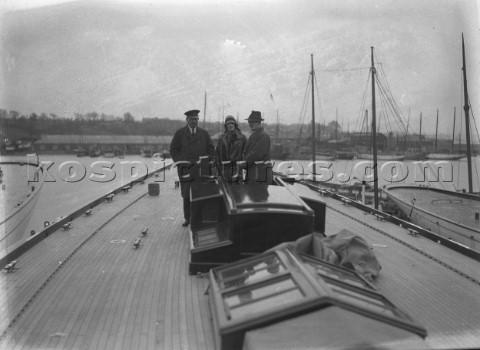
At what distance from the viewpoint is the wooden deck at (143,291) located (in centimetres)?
365

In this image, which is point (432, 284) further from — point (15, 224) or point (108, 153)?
point (108, 153)

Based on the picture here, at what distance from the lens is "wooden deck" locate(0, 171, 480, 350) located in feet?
12.0

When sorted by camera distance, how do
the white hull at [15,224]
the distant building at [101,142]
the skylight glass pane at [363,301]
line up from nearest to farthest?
the skylight glass pane at [363,301] → the white hull at [15,224] → the distant building at [101,142]

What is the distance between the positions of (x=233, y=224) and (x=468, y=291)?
99.4 inches

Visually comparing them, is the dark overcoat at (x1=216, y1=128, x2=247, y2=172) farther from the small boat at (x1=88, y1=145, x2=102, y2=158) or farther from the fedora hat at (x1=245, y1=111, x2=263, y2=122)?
the small boat at (x1=88, y1=145, x2=102, y2=158)

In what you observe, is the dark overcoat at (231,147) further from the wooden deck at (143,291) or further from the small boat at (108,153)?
the small boat at (108,153)

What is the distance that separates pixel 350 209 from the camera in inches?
418

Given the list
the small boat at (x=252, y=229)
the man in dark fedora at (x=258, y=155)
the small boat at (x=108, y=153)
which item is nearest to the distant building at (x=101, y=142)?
the small boat at (x=108, y=153)

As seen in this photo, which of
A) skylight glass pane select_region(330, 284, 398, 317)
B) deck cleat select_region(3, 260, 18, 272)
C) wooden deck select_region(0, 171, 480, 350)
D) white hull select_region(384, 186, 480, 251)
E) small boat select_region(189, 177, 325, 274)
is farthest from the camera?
white hull select_region(384, 186, 480, 251)

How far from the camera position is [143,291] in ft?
15.5

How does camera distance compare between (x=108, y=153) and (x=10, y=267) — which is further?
(x=108, y=153)

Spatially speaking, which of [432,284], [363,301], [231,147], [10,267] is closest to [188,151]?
[231,147]

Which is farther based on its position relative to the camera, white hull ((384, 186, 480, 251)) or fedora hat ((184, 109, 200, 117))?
white hull ((384, 186, 480, 251))

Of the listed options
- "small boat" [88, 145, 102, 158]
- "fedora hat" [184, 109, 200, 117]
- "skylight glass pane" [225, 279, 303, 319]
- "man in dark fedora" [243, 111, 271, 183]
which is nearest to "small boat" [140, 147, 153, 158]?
"small boat" [88, 145, 102, 158]
